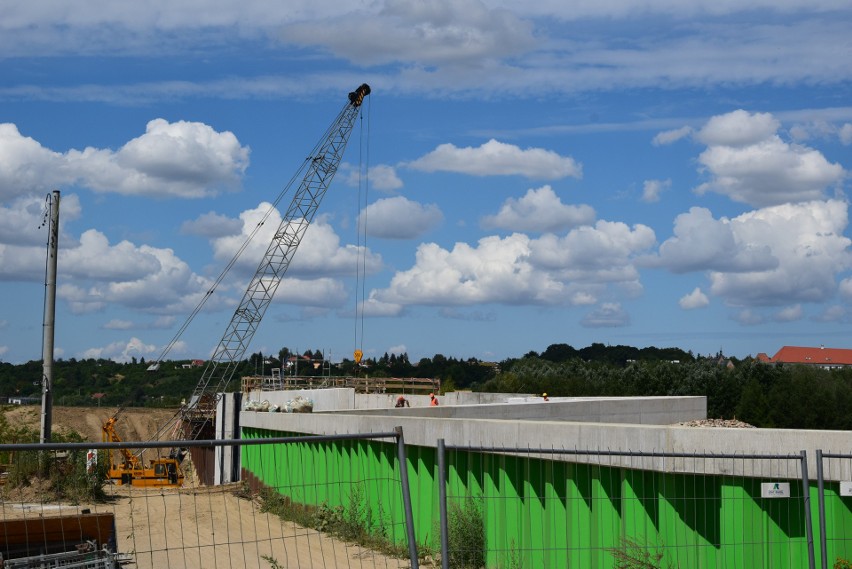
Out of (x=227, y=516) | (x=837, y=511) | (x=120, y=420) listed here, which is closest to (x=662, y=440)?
(x=837, y=511)

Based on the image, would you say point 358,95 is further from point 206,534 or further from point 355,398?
point 206,534

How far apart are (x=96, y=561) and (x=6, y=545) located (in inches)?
75.9

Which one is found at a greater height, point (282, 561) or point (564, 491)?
point (564, 491)

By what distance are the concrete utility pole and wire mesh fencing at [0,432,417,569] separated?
1263 millimetres

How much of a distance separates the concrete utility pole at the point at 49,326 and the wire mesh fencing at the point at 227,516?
1263 mm

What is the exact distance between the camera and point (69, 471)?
29.5 metres

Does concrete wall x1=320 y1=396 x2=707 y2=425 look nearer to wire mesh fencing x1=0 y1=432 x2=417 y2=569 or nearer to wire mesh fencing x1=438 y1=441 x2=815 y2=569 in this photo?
wire mesh fencing x1=0 y1=432 x2=417 y2=569

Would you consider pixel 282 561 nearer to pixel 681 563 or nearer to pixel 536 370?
pixel 681 563

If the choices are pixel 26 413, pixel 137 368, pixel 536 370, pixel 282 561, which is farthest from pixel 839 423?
pixel 137 368

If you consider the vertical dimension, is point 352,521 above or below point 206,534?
above

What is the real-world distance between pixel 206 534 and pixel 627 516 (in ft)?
43.8

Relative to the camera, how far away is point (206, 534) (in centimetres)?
2453

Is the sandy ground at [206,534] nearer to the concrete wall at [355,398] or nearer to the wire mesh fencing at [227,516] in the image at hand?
the wire mesh fencing at [227,516]

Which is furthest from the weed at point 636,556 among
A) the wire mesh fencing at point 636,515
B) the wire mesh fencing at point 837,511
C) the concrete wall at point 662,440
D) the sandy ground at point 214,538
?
the sandy ground at point 214,538
